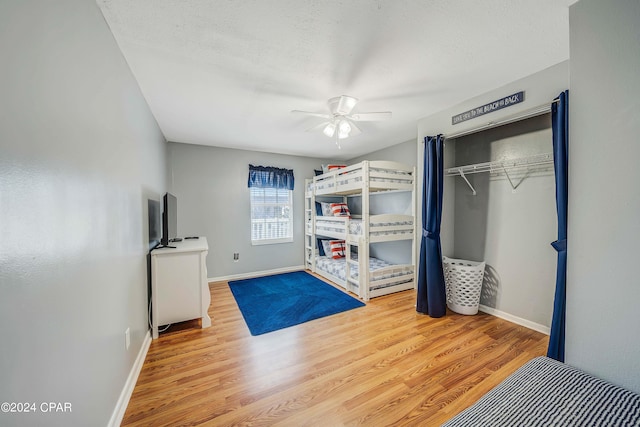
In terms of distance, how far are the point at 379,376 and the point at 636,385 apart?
1.26 m

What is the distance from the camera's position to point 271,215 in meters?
4.53

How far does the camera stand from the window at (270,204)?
432cm

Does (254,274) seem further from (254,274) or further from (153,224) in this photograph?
(153,224)

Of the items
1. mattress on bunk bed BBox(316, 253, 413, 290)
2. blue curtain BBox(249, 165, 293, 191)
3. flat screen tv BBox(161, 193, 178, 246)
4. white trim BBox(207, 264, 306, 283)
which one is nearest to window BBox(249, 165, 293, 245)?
blue curtain BBox(249, 165, 293, 191)

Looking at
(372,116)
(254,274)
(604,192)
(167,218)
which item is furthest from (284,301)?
(604,192)

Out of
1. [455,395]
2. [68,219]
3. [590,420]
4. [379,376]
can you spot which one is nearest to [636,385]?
[590,420]

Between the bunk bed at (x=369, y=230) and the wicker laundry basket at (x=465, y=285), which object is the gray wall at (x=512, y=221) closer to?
the wicker laundry basket at (x=465, y=285)

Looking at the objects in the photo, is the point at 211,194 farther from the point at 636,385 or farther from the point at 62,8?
the point at 636,385

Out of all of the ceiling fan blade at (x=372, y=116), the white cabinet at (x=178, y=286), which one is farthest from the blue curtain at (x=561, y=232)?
the white cabinet at (x=178, y=286)

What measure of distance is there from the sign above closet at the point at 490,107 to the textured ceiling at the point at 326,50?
143 millimetres

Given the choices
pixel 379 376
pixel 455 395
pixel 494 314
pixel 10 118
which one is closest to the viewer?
pixel 10 118

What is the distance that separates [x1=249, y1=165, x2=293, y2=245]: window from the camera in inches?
170

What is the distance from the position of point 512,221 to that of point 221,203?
416cm

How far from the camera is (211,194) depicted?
157 inches
